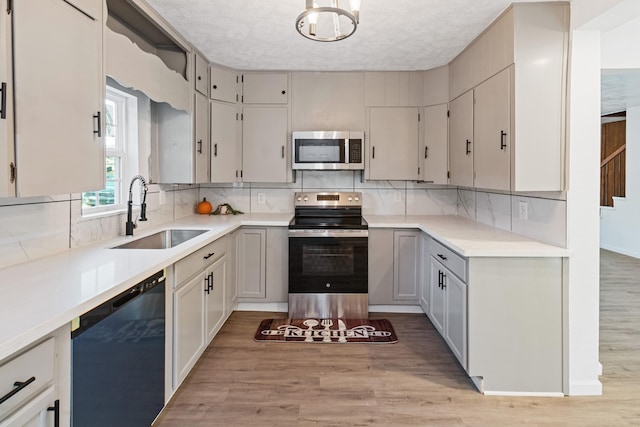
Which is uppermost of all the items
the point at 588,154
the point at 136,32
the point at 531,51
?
the point at 136,32

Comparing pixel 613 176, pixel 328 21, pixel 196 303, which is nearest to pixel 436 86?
pixel 328 21

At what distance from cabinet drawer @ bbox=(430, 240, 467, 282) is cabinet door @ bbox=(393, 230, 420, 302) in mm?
358

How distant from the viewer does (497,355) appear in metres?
2.16

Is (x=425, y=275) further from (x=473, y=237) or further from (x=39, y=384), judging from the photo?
(x=39, y=384)

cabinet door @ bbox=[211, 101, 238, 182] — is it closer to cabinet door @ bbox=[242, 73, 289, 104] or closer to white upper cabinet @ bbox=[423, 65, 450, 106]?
cabinet door @ bbox=[242, 73, 289, 104]

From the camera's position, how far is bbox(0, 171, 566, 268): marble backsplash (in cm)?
170

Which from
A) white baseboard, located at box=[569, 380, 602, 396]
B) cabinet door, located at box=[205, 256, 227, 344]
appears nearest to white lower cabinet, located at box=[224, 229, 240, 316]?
cabinet door, located at box=[205, 256, 227, 344]

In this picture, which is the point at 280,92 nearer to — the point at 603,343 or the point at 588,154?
the point at 588,154

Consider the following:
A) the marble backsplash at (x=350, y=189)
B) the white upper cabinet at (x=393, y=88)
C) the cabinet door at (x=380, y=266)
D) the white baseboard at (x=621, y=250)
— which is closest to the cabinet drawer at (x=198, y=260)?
the marble backsplash at (x=350, y=189)

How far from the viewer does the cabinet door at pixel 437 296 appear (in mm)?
2723

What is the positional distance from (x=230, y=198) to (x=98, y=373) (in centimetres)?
278

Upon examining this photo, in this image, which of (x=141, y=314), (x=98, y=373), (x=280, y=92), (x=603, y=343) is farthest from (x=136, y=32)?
(x=603, y=343)

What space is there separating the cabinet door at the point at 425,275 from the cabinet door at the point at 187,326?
6.09 feet

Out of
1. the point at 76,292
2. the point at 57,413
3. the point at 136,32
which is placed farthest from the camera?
the point at 136,32
